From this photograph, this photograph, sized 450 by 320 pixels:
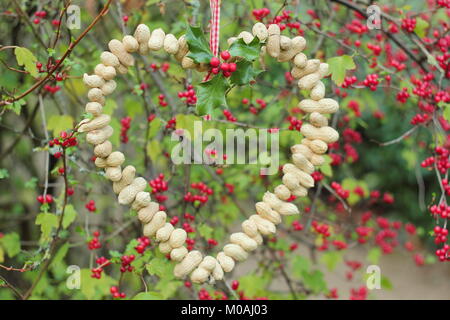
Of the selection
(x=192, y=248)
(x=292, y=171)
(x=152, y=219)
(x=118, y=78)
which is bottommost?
(x=192, y=248)

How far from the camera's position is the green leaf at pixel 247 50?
1.31m

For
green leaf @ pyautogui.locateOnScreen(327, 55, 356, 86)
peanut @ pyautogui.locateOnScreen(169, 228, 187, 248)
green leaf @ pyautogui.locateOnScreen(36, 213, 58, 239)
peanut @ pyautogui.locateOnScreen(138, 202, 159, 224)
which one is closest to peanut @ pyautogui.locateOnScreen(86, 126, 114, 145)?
peanut @ pyautogui.locateOnScreen(138, 202, 159, 224)

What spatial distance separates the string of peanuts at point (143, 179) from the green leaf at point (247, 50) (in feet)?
0.10

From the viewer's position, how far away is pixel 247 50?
132cm

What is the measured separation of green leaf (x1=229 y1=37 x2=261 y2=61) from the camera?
1.31m

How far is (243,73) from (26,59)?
74 cm

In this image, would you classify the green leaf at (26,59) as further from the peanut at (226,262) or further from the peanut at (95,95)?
the peanut at (226,262)

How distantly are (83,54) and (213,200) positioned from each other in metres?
0.94

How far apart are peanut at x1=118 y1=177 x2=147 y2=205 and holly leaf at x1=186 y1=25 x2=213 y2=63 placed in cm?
37

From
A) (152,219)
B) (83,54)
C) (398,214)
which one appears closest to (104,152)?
(152,219)

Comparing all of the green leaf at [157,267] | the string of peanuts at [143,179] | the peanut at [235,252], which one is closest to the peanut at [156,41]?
the string of peanuts at [143,179]

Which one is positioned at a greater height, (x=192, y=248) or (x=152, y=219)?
(x=152, y=219)
